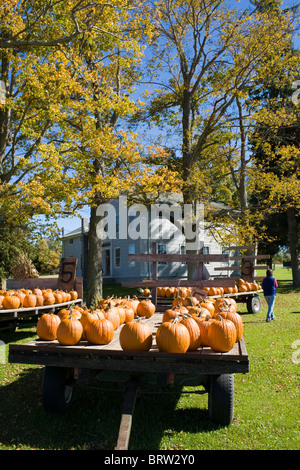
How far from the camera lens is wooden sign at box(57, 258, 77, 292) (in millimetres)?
12797

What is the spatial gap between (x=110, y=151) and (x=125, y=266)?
63.4 ft

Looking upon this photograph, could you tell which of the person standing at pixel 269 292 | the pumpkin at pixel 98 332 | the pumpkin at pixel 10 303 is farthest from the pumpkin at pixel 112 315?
the person standing at pixel 269 292

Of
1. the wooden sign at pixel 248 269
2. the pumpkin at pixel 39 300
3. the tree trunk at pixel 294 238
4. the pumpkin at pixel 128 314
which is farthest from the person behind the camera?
the tree trunk at pixel 294 238

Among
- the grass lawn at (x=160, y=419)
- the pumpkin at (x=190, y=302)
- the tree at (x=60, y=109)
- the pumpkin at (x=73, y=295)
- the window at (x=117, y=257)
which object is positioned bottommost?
the grass lawn at (x=160, y=419)

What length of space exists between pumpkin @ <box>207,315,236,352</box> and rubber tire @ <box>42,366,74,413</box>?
1862 millimetres

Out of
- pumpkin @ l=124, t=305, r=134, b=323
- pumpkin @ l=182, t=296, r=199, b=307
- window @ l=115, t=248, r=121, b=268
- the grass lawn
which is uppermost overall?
window @ l=115, t=248, r=121, b=268

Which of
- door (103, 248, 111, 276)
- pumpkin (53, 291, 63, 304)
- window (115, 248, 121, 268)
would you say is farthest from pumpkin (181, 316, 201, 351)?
door (103, 248, 111, 276)

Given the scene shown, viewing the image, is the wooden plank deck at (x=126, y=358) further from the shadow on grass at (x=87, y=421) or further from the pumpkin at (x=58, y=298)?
the pumpkin at (x=58, y=298)

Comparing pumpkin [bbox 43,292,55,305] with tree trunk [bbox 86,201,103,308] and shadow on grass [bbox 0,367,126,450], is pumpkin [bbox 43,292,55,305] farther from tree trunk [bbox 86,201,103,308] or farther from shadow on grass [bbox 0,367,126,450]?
tree trunk [bbox 86,201,103,308]

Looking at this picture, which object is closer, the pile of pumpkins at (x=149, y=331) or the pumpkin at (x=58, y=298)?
the pile of pumpkins at (x=149, y=331)

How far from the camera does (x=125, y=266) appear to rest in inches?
1248

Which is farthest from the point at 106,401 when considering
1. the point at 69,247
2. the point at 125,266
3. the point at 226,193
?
the point at 69,247

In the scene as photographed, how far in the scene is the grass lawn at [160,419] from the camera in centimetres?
408

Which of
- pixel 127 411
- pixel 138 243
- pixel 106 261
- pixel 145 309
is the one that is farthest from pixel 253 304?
pixel 106 261
